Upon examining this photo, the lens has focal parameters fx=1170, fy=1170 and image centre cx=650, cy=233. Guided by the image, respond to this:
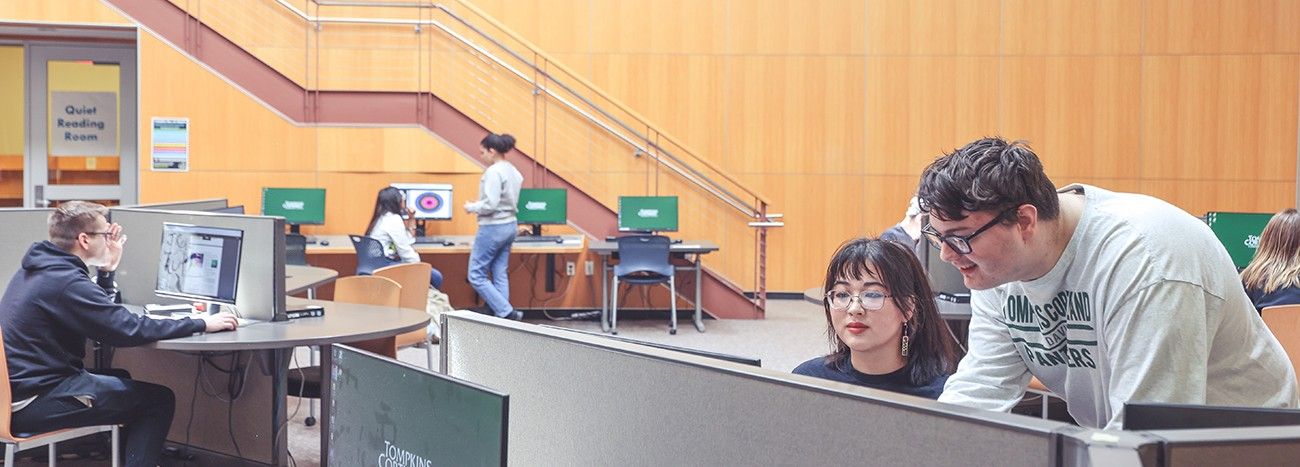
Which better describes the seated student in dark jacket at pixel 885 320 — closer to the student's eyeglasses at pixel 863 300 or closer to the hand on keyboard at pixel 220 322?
the student's eyeglasses at pixel 863 300

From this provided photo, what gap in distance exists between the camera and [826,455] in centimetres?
104

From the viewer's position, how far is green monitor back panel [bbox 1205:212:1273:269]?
639 centimetres

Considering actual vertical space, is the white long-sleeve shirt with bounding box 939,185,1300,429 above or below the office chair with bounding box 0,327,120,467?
above

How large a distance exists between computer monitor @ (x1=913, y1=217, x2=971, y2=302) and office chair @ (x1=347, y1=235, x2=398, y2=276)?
12.2ft

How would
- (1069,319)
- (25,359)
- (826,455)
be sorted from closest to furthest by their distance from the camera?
(826,455) < (1069,319) < (25,359)

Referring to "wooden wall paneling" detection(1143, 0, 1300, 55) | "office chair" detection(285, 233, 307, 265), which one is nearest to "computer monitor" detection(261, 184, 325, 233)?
"office chair" detection(285, 233, 307, 265)

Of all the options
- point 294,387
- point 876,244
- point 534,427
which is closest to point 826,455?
point 534,427

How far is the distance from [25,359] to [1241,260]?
5.88 meters

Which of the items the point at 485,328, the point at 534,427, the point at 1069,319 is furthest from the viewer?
the point at 1069,319

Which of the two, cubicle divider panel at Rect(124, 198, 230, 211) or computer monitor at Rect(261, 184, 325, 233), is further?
computer monitor at Rect(261, 184, 325, 233)

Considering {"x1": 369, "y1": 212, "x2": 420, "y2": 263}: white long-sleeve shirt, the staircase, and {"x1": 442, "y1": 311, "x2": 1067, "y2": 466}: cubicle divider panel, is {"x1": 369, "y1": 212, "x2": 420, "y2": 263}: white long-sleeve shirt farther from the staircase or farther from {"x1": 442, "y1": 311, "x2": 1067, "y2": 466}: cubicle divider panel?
{"x1": 442, "y1": 311, "x2": 1067, "y2": 466}: cubicle divider panel

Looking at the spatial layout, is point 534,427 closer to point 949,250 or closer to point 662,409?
point 662,409

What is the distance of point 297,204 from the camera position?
882 cm

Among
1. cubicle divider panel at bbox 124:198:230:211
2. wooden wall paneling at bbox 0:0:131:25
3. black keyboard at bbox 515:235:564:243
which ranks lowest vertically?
black keyboard at bbox 515:235:564:243
